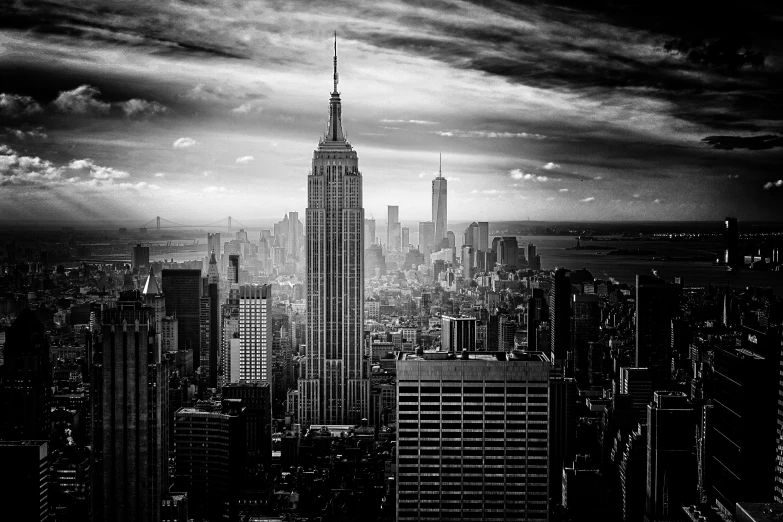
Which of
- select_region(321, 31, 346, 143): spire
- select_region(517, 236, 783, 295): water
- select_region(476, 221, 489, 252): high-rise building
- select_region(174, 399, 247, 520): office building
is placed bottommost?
select_region(174, 399, 247, 520): office building

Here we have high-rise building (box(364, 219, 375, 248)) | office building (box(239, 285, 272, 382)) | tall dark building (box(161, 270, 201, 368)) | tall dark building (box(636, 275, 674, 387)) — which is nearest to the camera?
tall dark building (box(636, 275, 674, 387))

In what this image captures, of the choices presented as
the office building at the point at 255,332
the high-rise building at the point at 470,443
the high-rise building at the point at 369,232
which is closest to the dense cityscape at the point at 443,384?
the high-rise building at the point at 470,443

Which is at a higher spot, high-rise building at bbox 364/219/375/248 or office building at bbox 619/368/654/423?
high-rise building at bbox 364/219/375/248

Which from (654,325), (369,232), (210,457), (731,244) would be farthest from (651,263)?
(369,232)

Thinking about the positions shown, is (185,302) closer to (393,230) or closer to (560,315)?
(393,230)

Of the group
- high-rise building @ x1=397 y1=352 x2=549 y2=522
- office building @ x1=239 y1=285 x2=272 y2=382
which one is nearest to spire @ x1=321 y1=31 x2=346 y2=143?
office building @ x1=239 y1=285 x2=272 y2=382

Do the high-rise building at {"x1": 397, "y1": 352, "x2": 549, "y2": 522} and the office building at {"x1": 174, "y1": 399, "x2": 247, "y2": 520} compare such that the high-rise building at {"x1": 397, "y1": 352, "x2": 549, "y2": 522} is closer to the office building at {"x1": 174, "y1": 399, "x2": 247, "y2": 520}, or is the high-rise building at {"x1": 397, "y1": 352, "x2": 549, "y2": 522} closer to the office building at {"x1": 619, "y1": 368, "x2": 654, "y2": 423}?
the office building at {"x1": 174, "y1": 399, "x2": 247, "y2": 520}

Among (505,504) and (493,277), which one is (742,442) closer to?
(505,504)
